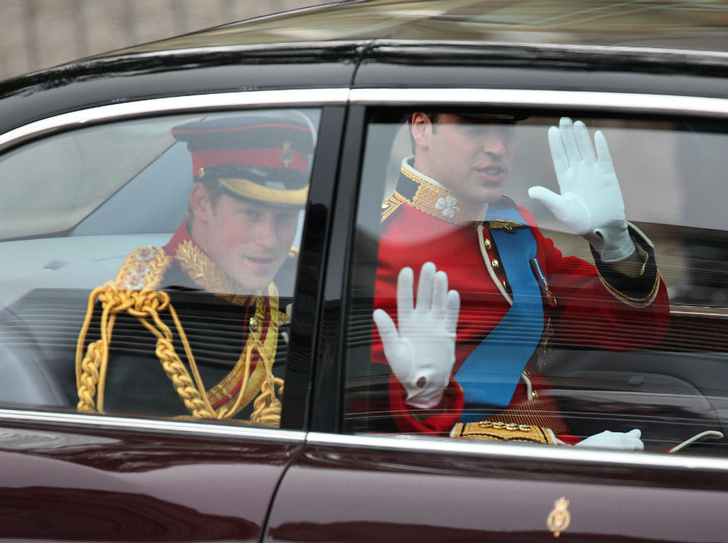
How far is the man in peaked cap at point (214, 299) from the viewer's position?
1.53 meters

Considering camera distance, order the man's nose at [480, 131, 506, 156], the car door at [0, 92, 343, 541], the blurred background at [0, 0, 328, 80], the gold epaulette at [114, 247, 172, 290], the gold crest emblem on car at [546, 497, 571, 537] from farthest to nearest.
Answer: the blurred background at [0, 0, 328, 80] → the gold epaulette at [114, 247, 172, 290] → the man's nose at [480, 131, 506, 156] → the car door at [0, 92, 343, 541] → the gold crest emblem on car at [546, 497, 571, 537]

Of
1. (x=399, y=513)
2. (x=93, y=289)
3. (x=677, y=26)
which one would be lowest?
(x=399, y=513)

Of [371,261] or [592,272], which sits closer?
[371,261]

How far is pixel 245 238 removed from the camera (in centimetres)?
160

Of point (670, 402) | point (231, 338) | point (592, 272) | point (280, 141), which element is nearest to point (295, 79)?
point (280, 141)

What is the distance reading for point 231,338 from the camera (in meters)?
1.56

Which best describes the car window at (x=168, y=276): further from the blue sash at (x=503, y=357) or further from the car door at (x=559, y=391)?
the blue sash at (x=503, y=357)

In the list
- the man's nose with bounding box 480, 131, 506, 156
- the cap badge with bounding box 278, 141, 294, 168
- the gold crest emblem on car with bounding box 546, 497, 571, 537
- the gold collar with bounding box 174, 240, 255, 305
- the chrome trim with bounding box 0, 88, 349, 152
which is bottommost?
the gold crest emblem on car with bounding box 546, 497, 571, 537

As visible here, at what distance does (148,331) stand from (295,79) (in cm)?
53

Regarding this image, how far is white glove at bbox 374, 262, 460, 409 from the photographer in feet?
4.94

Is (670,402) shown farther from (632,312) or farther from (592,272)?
(592,272)

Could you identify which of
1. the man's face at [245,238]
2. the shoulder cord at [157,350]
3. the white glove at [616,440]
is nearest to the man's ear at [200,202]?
the man's face at [245,238]

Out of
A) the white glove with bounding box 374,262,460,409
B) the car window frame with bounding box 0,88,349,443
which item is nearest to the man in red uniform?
the white glove with bounding box 374,262,460,409

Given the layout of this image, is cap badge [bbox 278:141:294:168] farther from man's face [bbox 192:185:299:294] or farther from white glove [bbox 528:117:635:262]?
white glove [bbox 528:117:635:262]
